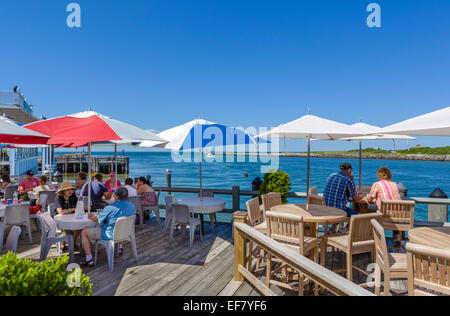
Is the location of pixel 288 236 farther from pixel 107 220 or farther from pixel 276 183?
pixel 107 220

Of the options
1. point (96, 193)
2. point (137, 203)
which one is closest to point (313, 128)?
point (137, 203)

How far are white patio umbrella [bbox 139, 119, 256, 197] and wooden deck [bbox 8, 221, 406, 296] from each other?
1964 mm

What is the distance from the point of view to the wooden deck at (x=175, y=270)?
3.55 m

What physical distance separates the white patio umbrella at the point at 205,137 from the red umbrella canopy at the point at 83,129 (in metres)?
0.72

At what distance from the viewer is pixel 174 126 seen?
6137 mm

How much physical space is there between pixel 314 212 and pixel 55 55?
1082 cm

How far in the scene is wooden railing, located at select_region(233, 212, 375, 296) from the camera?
1703 mm

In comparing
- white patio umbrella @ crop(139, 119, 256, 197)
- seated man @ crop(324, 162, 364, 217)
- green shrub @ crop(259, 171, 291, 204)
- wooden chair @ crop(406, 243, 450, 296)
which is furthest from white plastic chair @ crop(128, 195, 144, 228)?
wooden chair @ crop(406, 243, 450, 296)

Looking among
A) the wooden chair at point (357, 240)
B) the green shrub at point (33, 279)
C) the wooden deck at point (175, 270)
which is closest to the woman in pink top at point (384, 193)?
the wooden deck at point (175, 270)

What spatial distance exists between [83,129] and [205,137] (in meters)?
2.13

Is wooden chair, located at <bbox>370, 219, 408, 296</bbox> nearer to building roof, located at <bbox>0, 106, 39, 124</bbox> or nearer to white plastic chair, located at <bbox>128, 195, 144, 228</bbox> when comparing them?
white plastic chair, located at <bbox>128, 195, 144, 228</bbox>

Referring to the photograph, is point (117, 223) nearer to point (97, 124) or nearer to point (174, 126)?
point (97, 124)

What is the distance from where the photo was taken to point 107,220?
14.1ft

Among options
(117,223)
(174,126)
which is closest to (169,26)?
(174,126)
